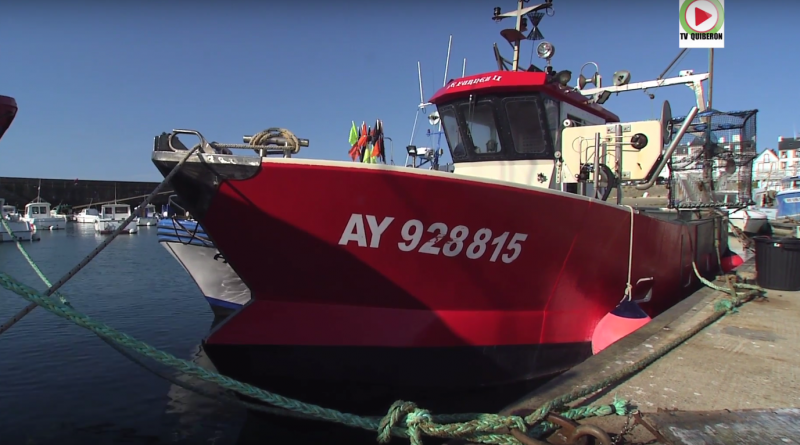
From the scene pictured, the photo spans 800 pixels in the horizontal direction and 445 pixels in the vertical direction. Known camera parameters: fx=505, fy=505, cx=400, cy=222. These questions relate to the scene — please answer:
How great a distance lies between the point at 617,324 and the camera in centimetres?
521

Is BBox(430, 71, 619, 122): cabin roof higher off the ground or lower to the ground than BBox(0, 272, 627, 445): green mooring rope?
higher

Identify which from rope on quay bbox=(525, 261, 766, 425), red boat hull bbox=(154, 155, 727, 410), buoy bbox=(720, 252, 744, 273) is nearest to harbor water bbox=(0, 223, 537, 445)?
red boat hull bbox=(154, 155, 727, 410)

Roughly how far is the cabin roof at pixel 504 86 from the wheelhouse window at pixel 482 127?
0.18m

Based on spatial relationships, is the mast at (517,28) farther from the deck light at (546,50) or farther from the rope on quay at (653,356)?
the rope on quay at (653,356)

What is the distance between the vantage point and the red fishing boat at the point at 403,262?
11.7 feet

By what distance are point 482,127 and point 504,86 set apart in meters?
0.58

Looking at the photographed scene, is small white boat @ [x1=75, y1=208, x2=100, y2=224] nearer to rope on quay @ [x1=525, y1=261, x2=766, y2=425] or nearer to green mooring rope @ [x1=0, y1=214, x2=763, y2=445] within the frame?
green mooring rope @ [x1=0, y1=214, x2=763, y2=445]

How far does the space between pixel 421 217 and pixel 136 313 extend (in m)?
7.29

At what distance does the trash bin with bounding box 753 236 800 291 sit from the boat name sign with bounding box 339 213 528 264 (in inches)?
A: 205

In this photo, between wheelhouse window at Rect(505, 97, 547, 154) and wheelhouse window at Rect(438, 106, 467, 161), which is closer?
wheelhouse window at Rect(505, 97, 547, 154)

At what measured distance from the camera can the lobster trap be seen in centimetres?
827

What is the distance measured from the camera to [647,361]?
3.67 metres

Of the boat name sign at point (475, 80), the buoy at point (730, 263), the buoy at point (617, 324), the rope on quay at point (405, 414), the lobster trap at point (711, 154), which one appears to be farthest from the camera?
the buoy at point (730, 263)

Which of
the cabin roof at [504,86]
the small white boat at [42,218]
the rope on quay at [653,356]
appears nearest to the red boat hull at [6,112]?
the rope on quay at [653,356]
